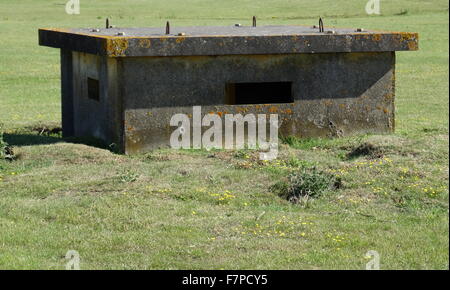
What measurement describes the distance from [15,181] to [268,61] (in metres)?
4.34

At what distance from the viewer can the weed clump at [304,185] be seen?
1070 centimetres

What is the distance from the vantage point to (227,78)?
13758 mm

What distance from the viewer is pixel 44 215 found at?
10023 mm

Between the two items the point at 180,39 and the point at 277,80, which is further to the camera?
the point at 277,80

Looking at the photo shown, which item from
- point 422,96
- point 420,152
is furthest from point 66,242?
point 422,96

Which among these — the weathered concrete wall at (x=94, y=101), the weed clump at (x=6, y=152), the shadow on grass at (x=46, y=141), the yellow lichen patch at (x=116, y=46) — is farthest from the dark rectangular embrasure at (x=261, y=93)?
the weed clump at (x=6, y=152)

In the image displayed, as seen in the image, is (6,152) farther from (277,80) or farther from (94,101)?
(277,80)

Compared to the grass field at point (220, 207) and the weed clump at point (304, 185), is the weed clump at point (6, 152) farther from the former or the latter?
the weed clump at point (304, 185)

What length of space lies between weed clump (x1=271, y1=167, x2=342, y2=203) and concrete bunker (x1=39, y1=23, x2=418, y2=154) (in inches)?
116

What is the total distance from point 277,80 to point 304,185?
3.56m

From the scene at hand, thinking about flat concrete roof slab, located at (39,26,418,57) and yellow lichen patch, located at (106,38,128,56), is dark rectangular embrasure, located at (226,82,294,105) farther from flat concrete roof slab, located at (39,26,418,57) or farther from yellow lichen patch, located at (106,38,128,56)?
→ yellow lichen patch, located at (106,38,128,56)

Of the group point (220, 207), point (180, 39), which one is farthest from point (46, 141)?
point (220, 207)

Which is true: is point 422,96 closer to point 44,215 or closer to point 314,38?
point 314,38

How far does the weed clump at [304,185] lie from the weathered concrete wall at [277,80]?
9.71 ft
